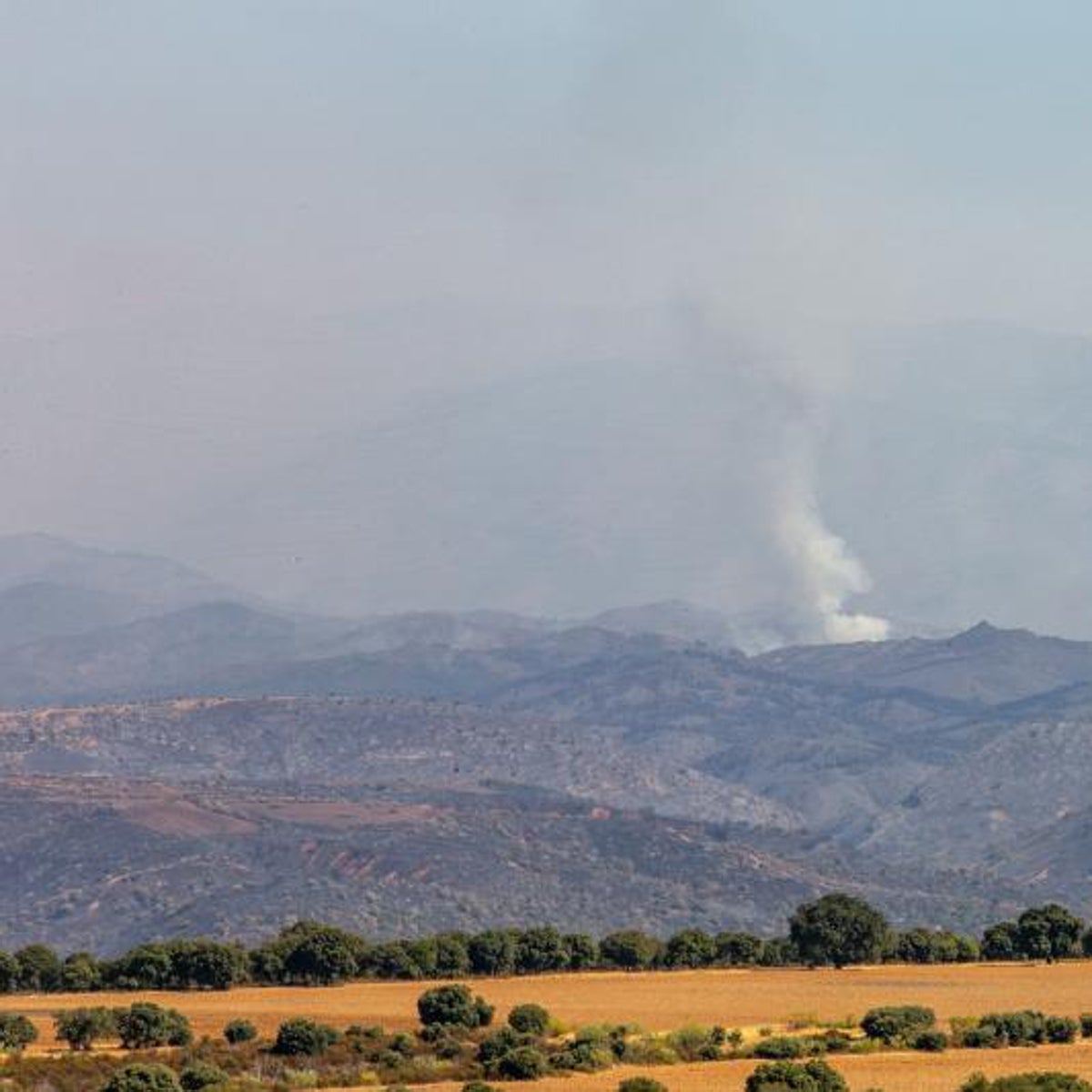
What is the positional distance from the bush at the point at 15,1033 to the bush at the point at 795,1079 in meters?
32.9

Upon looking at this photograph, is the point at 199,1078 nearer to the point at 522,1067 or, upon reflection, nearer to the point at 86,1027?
the point at 522,1067

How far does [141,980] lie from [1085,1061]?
63.9 metres

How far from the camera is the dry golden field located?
278ft

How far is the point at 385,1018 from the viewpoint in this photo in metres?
109

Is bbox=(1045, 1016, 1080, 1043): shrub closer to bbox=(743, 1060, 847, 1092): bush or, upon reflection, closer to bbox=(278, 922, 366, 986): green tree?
bbox=(743, 1060, 847, 1092): bush

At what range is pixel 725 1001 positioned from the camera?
123 metres

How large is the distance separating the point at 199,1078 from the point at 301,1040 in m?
13.6

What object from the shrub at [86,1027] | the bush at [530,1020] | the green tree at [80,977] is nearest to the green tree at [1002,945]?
the green tree at [80,977]

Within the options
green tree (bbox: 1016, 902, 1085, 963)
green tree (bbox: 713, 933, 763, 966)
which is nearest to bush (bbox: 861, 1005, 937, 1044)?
green tree (bbox: 713, 933, 763, 966)

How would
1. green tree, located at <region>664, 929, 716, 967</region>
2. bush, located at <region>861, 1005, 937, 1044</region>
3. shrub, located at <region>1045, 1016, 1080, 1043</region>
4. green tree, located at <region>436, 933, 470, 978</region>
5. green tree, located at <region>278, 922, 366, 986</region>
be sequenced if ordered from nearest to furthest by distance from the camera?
bush, located at <region>861, 1005, 937, 1044</region>, shrub, located at <region>1045, 1016, 1080, 1043</region>, green tree, located at <region>278, 922, 366, 986</region>, green tree, located at <region>436, 933, 470, 978</region>, green tree, located at <region>664, 929, 716, 967</region>

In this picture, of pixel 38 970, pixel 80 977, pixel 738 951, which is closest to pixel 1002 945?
pixel 738 951

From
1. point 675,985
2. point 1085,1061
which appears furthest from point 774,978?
point 1085,1061

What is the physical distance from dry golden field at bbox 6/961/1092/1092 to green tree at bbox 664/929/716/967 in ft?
12.7

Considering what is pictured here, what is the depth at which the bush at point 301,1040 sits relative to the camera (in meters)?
92.6
